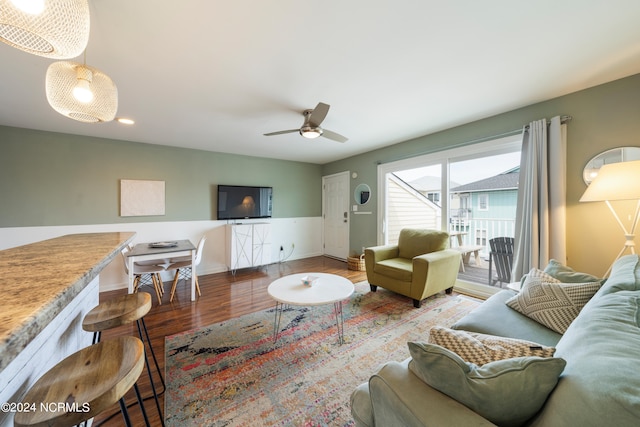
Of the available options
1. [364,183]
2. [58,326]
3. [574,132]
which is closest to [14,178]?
[58,326]

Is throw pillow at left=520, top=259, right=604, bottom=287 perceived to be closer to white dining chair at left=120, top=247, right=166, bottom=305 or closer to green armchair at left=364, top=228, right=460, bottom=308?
green armchair at left=364, top=228, right=460, bottom=308

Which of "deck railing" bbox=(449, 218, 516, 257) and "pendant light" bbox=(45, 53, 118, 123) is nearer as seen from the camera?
"pendant light" bbox=(45, 53, 118, 123)

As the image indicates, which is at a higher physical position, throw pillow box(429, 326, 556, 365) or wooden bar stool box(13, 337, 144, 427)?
throw pillow box(429, 326, 556, 365)

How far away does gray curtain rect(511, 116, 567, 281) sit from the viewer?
2293 mm

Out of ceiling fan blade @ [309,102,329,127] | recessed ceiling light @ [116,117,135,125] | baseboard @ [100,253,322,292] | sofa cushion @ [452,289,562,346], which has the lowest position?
baseboard @ [100,253,322,292]

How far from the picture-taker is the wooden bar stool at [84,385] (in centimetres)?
60

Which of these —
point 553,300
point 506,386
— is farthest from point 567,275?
point 506,386

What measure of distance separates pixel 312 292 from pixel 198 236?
3050mm

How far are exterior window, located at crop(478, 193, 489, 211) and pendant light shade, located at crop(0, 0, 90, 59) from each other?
12.7 feet

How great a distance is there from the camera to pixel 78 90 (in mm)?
1210

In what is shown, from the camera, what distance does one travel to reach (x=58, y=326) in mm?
1064

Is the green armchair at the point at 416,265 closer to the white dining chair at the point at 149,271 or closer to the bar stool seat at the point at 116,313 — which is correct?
the bar stool seat at the point at 116,313

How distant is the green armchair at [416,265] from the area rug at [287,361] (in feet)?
0.77

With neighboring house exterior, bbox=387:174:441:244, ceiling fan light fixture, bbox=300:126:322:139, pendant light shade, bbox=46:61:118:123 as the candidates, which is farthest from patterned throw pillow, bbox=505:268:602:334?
pendant light shade, bbox=46:61:118:123
